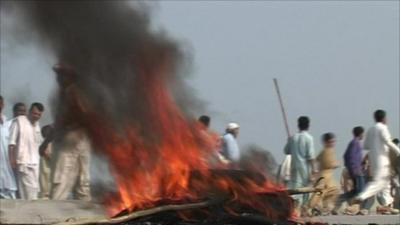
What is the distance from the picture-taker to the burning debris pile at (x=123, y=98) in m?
10.8

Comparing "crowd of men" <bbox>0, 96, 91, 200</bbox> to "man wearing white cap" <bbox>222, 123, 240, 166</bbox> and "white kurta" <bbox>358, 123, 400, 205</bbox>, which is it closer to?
"man wearing white cap" <bbox>222, 123, 240, 166</bbox>

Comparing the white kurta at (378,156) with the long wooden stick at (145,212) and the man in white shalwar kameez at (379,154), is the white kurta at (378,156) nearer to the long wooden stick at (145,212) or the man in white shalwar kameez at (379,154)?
the man in white shalwar kameez at (379,154)

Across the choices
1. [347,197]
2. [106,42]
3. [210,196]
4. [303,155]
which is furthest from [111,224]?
[347,197]

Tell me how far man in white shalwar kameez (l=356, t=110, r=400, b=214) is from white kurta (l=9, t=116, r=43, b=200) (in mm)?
4541

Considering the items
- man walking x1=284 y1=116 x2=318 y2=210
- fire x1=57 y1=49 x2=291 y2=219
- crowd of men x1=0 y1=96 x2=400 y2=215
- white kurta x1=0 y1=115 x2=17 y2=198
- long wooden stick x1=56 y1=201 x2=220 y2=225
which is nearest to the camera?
long wooden stick x1=56 y1=201 x2=220 y2=225

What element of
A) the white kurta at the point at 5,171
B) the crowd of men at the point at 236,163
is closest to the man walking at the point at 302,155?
the crowd of men at the point at 236,163

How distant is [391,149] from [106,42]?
17.3ft

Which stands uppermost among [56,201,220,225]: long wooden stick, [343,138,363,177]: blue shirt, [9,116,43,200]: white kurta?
[343,138,363,177]: blue shirt

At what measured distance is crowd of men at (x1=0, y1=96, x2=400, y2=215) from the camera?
1288cm

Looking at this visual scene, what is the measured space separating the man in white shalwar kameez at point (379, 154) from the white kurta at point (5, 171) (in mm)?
4818

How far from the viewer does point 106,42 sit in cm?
1177

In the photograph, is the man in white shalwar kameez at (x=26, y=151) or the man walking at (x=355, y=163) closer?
the man in white shalwar kameez at (x=26, y=151)

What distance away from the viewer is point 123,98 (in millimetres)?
11664

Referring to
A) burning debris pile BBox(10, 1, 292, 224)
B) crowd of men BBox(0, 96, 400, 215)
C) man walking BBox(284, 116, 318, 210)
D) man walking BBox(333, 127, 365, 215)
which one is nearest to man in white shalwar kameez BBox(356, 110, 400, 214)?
crowd of men BBox(0, 96, 400, 215)
